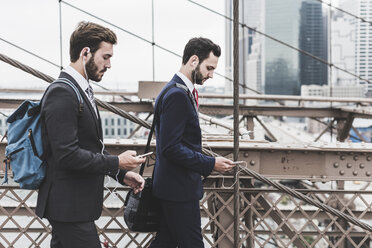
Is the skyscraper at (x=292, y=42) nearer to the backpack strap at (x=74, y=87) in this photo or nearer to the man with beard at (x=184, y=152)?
the man with beard at (x=184, y=152)

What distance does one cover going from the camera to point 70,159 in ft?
5.93

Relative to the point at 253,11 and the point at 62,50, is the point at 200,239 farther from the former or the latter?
the point at 253,11

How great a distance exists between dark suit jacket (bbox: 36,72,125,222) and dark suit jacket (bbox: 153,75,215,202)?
0.34m

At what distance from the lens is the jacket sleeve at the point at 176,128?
2.17 metres

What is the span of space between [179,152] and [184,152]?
0.03 meters

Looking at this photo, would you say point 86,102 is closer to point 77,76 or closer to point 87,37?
point 77,76

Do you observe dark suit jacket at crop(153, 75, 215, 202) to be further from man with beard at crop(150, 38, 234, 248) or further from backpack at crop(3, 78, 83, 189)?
backpack at crop(3, 78, 83, 189)

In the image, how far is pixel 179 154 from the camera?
7.14 ft

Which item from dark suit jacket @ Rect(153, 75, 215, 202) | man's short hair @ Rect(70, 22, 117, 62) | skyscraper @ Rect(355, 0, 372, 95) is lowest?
dark suit jacket @ Rect(153, 75, 215, 202)

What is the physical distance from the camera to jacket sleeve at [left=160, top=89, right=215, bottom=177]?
2172 millimetres

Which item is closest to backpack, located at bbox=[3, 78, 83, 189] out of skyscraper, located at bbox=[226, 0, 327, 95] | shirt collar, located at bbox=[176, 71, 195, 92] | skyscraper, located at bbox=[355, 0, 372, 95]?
shirt collar, located at bbox=[176, 71, 195, 92]

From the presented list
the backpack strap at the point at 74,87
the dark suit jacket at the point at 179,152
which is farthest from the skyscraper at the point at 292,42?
the backpack strap at the point at 74,87

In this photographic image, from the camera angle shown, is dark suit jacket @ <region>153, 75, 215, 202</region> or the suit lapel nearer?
the suit lapel

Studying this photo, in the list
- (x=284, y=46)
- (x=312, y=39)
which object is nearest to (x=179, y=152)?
(x=284, y=46)
